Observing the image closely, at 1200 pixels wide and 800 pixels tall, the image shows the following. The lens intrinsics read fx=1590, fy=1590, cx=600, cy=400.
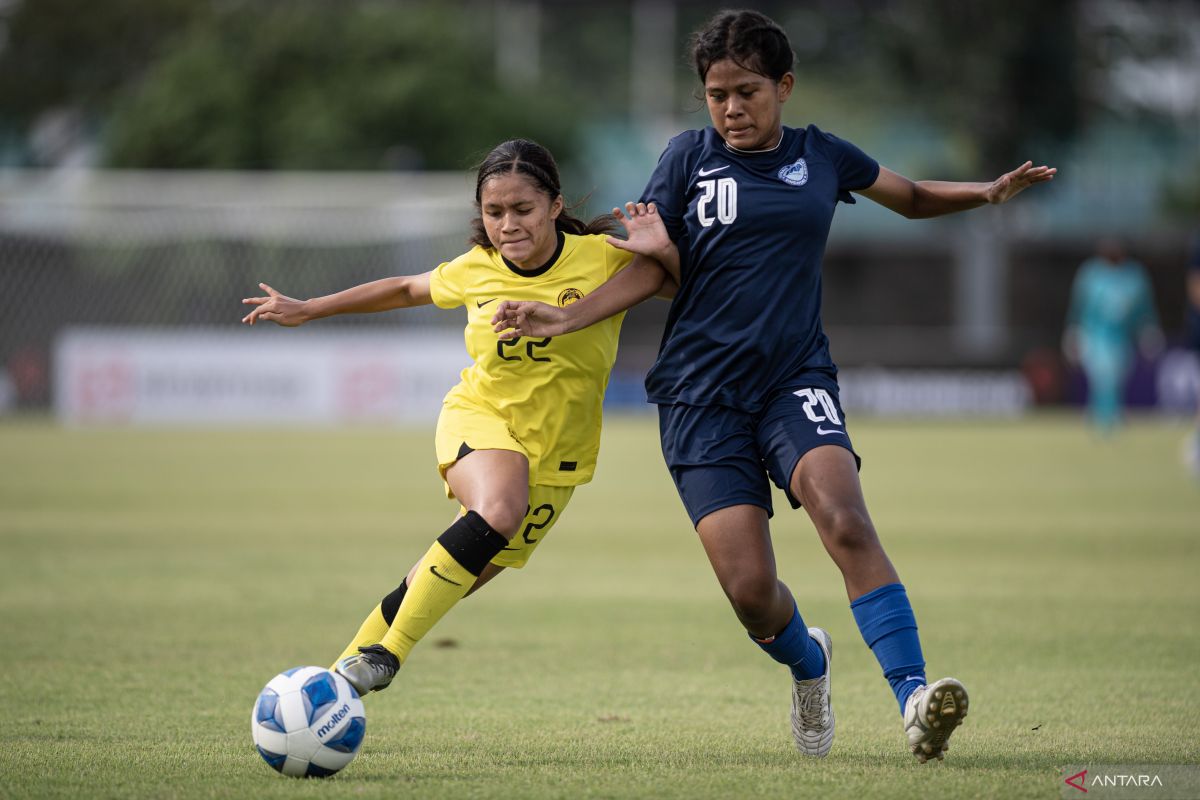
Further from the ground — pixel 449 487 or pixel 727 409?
pixel 727 409

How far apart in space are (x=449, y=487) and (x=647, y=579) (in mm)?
4423

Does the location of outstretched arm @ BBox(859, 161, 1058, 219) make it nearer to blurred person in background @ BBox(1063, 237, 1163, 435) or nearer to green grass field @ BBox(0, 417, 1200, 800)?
green grass field @ BBox(0, 417, 1200, 800)

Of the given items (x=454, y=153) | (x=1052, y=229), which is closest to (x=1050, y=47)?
(x=1052, y=229)

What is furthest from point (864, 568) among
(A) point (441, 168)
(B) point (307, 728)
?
(A) point (441, 168)

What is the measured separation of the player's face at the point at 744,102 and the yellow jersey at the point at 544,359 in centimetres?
64

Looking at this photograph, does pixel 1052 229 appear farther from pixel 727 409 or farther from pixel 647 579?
pixel 727 409

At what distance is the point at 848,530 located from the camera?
4898 mm

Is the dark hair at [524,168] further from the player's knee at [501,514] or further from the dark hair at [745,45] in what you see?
the player's knee at [501,514]

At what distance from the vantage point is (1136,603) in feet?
Answer: 28.5

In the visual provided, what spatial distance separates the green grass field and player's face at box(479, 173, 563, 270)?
1.67 metres

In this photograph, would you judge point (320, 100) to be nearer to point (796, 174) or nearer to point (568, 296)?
point (568, 296)

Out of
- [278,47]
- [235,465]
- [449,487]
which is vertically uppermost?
[278,47]

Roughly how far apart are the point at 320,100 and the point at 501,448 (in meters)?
32.1

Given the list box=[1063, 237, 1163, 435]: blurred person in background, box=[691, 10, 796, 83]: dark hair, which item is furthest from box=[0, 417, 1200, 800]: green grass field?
box=[1063, 237, 1163, 435]: blurred person in background
